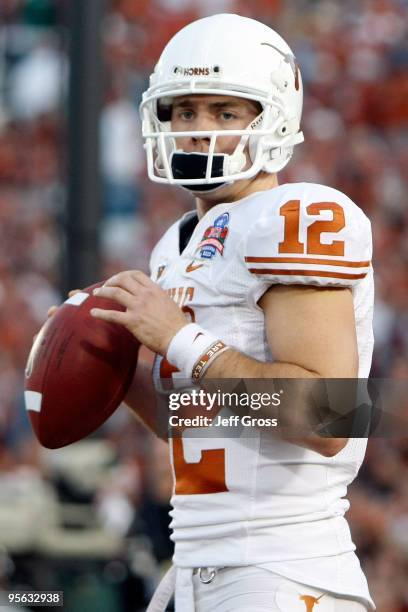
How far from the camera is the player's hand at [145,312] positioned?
221 centimetres

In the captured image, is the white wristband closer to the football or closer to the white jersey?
the white jersey

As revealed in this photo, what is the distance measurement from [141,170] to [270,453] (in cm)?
446

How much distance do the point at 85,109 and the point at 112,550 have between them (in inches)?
60.9

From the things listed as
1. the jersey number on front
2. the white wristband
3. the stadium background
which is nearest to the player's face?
the jersey number on front

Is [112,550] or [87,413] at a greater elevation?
[87,413]

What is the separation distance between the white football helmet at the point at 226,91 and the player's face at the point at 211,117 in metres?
0.02

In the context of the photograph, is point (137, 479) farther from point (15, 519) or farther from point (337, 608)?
point (337, 608)

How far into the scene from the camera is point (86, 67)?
4188mm

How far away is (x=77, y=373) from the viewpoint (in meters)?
2.38

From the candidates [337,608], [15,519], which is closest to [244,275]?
[337,608]

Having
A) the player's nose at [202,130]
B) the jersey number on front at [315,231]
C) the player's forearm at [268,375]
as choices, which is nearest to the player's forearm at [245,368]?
the player's forearm at [268,375]

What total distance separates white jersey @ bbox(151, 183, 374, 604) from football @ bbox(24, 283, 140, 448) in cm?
19

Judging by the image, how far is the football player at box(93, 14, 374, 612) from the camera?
2.15 m

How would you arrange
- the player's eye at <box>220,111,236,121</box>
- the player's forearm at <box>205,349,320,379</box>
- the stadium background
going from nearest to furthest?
the player's forearm at <box>205,349,320,379</box>, the player's eye at <box>220,111,236,121</box>, the stadium background
